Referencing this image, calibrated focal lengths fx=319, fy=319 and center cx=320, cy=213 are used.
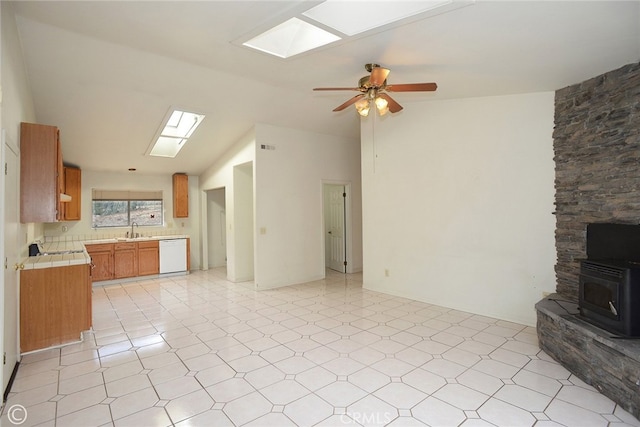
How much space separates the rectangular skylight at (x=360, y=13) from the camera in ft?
7.89

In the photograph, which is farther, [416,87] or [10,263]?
[416,87]

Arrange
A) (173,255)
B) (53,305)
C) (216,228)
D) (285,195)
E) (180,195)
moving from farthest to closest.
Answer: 1. (216,228)
2. (180,195)
3. (173,255)
4. (285,195)
5. (53,305)

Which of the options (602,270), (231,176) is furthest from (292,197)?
(602,270)

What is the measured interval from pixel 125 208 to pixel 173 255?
1.52 meters

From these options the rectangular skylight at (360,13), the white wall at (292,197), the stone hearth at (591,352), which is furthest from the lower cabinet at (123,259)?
the stone hearth at (591,352)

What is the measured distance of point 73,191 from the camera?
6.12 metres

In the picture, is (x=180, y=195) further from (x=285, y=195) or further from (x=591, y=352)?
(x=591, y=352)

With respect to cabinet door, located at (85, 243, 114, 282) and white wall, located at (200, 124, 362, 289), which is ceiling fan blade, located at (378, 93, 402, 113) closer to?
white wall, located at (200, 124, 362, 289)

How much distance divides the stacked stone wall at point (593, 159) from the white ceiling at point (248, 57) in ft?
0.73

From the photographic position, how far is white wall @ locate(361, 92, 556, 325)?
377 centimetres

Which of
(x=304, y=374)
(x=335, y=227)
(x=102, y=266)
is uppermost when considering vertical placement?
(x=335, y=227)

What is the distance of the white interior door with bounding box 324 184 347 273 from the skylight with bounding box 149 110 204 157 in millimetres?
3137

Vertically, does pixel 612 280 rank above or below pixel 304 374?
above

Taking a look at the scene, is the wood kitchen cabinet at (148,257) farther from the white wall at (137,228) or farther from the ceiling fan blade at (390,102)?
the ceiling fan blade at (390,102)
